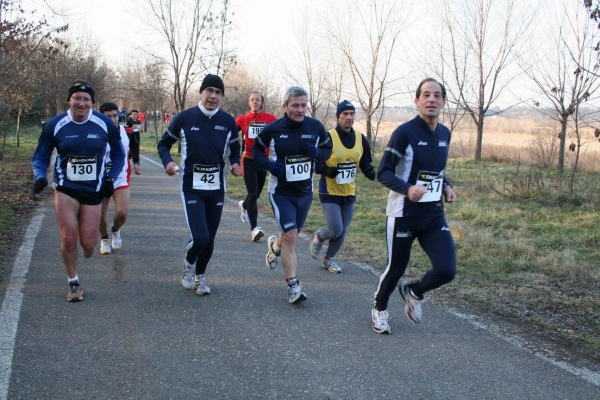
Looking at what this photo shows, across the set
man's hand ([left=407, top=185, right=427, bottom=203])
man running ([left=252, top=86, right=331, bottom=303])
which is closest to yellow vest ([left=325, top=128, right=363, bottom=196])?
man running ([left=252, top=86, right=331, bottom=303])

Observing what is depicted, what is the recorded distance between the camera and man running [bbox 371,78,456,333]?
4.32 metres

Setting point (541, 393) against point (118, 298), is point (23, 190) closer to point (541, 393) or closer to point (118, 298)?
point (118, 298)

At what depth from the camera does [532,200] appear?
478 inches

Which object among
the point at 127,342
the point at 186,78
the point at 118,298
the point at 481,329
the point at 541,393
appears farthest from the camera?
the point at 186,78

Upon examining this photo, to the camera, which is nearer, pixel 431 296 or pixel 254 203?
pixel 431 296

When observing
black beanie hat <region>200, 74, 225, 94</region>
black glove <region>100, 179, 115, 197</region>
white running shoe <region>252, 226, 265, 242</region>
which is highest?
black beanie hat <region>200, 74, 225, 94</region>

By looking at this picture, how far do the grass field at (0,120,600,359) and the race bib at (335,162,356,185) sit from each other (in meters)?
1.30

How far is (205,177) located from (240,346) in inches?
74.0

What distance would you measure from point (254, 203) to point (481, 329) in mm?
4240

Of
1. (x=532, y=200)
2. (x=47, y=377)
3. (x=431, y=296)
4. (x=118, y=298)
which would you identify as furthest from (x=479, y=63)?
(x=47, y=377)

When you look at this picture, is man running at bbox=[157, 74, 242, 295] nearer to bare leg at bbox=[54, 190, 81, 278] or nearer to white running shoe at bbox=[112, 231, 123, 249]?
bare leg at bbox=[54, 190, 81, 278]

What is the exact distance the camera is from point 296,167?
548 centimetres

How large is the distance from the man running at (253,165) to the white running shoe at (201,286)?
247cm

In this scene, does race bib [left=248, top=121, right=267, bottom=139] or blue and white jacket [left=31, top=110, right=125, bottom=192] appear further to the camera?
race bib [left=248, top=121, right=267, bottom=139]
